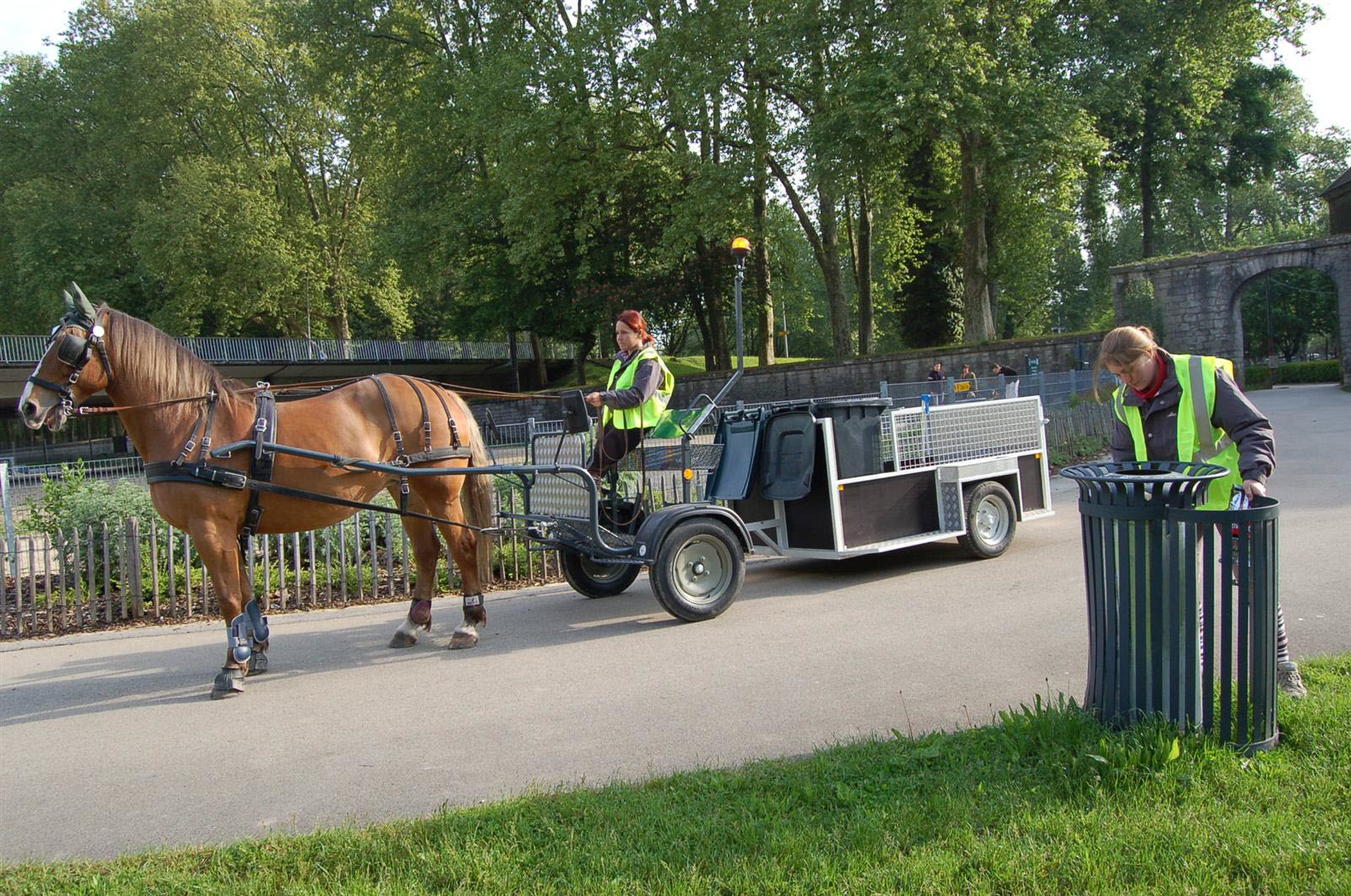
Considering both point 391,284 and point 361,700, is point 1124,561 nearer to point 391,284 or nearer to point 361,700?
point 361,700

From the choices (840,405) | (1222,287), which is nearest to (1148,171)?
(1222,287)

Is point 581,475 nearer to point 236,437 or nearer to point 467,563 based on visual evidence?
point 467,563

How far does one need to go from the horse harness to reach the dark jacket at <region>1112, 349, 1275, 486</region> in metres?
4.34

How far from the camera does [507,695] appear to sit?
554cm

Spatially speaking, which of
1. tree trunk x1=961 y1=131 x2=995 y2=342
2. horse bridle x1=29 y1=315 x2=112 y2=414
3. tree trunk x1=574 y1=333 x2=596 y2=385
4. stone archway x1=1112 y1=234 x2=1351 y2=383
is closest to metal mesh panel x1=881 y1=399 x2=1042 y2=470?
horse bridle x1=29 y1=315 x2=112 y2=414

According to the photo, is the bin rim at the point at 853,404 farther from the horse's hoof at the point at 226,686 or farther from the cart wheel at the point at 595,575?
the horse's hoof at the point at 226,686

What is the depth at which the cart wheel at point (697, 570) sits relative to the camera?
6992 millimetres

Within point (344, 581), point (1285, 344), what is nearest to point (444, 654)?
point (344, 581)

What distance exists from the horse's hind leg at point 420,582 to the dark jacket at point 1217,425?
15.6 feet

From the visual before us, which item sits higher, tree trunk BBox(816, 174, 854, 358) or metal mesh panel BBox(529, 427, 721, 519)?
tree trunk BBox(816, 174, 854, 358)

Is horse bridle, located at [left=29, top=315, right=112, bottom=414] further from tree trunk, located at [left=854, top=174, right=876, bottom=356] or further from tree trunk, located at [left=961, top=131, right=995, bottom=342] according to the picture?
tree trunk, located at [left=854, top=174, right=876, bottom=356]

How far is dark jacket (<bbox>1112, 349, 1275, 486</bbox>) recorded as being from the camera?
4.14 metres

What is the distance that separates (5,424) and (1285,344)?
7101cm

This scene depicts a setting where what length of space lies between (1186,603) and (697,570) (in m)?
4.10
